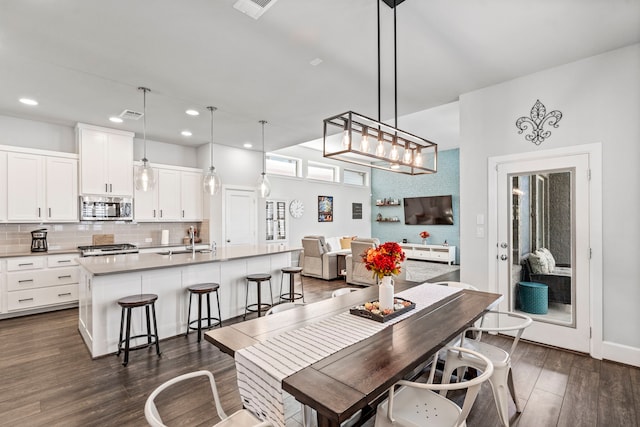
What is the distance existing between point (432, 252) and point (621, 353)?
20.0 feet

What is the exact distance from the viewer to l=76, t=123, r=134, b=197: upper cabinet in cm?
505

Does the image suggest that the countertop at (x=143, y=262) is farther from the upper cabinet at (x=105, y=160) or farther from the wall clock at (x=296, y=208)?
the wall clock at (x=296, y=208)

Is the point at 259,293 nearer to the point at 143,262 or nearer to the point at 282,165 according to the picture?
the point at 143,262

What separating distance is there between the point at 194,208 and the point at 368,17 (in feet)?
17.2

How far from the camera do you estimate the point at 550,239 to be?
342 cm

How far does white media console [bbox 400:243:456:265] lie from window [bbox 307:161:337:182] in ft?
10.6

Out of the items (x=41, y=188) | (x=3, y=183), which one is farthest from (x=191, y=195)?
(x=3, y=183)

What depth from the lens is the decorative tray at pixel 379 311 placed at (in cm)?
201

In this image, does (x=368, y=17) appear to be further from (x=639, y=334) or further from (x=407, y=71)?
(x=639, y=334)

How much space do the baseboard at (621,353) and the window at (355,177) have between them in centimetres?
775

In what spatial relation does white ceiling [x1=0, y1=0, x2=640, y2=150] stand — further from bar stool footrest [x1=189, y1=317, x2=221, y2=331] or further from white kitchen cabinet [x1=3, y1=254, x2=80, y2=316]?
bar stool footrest [x1=189, y1=317, x2=221, y2=331]

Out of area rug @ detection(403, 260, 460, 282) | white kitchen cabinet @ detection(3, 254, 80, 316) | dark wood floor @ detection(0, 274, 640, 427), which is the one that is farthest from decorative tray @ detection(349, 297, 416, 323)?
area rug @ detection(403, 260, 460, 282)

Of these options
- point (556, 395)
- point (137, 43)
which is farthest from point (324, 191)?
point (556, 395)

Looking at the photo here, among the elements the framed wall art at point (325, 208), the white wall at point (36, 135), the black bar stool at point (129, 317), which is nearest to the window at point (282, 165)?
the framed wall art at point (325, 208)
